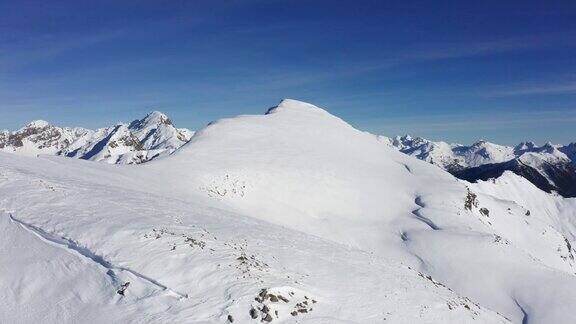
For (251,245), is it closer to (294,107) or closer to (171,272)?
(171,272)

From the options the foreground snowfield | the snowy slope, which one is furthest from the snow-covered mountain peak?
the snowy slope

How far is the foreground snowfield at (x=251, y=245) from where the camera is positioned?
2005cm

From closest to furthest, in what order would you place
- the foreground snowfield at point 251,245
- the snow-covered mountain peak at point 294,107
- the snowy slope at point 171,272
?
the snowy slope at point 171,272 < the foreground snowfield at point 251,245 < the snow-covered mountain peak at point 294,107

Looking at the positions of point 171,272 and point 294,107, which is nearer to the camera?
point 171,272

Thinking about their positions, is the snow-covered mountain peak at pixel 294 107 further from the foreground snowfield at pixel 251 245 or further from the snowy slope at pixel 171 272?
the snowy slope at pixel 171 272

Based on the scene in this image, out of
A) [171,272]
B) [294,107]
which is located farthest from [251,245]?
[294,107]

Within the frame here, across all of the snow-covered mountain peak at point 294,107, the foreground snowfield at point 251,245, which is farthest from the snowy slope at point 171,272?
the snow-covered mountain peak at point 294,107

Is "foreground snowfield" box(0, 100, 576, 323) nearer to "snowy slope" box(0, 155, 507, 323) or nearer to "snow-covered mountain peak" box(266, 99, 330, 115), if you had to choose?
"snowy slope" box(0, 155, 507, 323)

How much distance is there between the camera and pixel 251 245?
28.7 meters

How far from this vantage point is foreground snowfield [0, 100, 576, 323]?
65.8 ft

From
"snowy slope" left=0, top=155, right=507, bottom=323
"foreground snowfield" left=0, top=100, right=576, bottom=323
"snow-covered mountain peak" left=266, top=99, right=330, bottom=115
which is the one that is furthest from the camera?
"snow-covered mountain peak" left=266, top=99, right=330, bottom=115

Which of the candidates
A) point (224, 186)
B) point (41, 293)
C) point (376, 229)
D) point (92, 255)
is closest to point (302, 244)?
point (92, 255)

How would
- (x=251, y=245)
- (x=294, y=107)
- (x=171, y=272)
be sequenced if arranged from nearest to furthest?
(x=171, y=272)
(x=251, y=245)
(x=294, y=107)

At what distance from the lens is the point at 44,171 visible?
42.2 m
